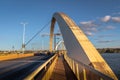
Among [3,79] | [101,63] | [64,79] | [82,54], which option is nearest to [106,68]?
[101,63]

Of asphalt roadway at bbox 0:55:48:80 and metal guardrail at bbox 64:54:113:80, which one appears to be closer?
metal guardrail at bbox 64:54:113:80

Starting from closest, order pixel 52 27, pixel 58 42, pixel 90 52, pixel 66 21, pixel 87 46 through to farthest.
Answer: pixel 90 52, pixel 87 46, pixel 66 21, pixel 52 27, pixel 58 42

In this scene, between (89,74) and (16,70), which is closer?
(89,74)

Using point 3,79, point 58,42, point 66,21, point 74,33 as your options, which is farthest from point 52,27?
point 58,42

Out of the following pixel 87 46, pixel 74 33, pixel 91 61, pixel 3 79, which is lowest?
pixel 3 79

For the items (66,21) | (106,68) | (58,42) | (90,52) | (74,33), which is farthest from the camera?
(58,42)

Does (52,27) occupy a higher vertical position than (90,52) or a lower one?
higher

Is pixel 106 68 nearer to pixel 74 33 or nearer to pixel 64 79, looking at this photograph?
pixel 64 79

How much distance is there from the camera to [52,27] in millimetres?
65438

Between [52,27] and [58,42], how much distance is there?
62.3 meters

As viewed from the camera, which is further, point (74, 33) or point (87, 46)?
point (74, 33)

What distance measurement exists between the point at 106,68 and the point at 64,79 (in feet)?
7.23

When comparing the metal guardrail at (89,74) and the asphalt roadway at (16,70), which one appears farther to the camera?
the asphalt roadway at (16,70)

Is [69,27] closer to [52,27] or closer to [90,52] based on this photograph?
[90,52]
